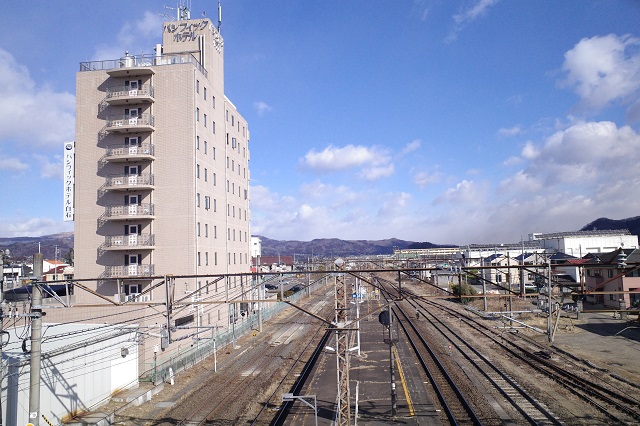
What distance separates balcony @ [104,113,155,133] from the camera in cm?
2706

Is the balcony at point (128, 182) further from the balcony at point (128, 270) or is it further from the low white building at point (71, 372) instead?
the low white building at point (71, 372)

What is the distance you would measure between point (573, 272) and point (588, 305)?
12221mm

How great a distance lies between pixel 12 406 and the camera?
13758 mm

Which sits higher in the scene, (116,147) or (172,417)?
(116,147)

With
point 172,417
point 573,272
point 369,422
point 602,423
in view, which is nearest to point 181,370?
point 172,417

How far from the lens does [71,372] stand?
16.0m

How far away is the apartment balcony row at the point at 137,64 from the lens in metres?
27.2

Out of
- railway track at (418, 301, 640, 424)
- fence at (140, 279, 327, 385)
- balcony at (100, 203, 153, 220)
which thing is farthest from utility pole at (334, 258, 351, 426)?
balcony at (100, 203, 153, 220)

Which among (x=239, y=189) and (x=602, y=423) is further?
(x=239, y=189)

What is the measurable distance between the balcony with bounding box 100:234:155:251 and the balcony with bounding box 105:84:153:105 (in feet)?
27.0

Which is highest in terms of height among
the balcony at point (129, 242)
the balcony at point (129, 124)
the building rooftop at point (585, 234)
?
the balcony at point (129, 124)

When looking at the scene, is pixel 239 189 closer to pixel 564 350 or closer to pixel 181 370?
pixel 181 370

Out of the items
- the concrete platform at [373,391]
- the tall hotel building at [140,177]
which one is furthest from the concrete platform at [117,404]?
the tall hotel building at [140,177]

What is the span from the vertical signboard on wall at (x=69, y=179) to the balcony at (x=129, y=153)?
248cm
